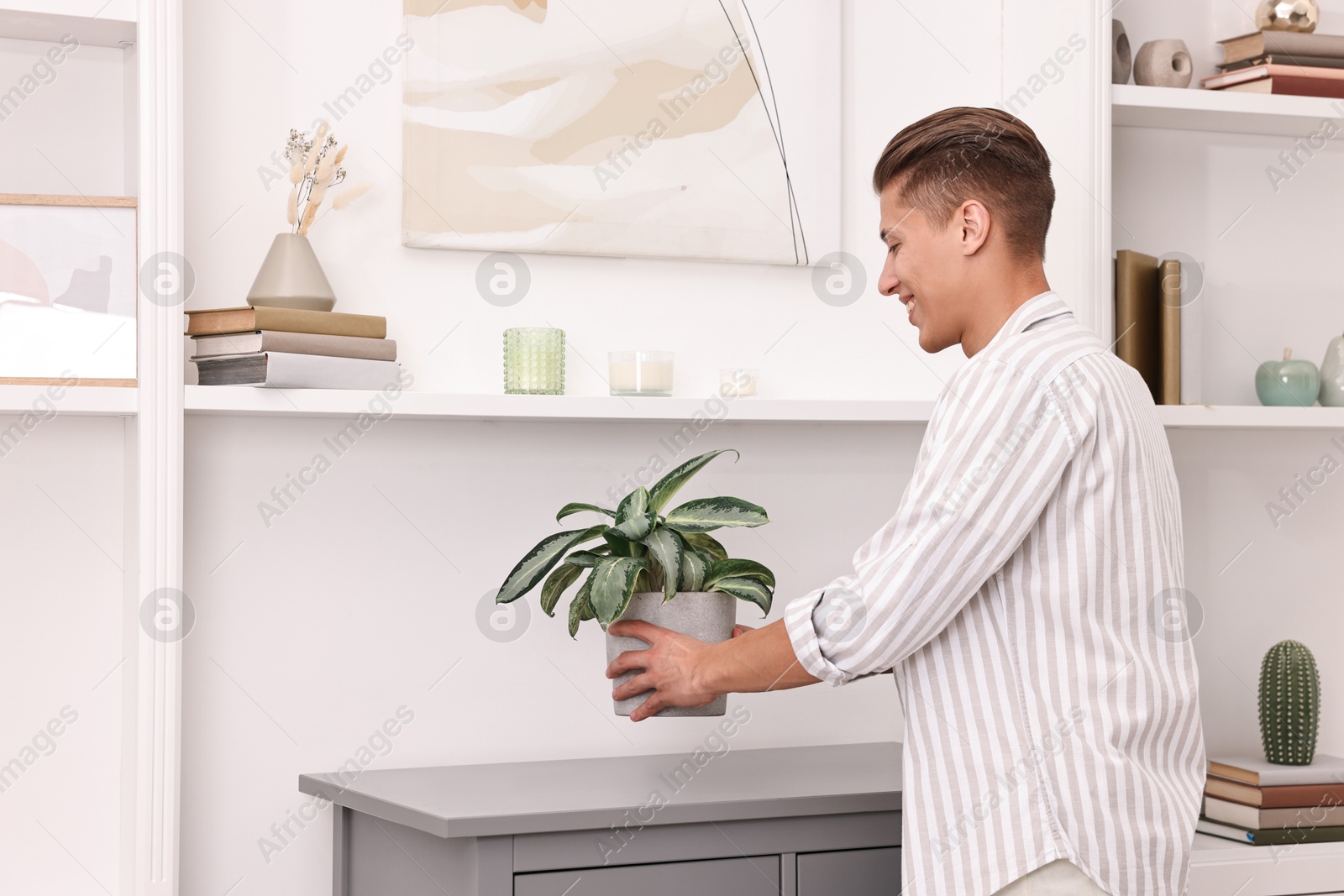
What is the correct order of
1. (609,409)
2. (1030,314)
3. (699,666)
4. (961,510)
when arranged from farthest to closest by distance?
(609,409) → (699,666) → (1030,314) → (961,510)

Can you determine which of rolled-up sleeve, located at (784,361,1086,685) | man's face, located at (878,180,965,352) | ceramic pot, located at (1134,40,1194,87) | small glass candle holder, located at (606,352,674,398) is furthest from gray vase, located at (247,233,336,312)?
ceramic pot, located at (1134,40,1194,87)

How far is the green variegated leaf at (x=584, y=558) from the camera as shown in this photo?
1652mm

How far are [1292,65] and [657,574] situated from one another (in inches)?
60.0

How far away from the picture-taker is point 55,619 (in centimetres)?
183

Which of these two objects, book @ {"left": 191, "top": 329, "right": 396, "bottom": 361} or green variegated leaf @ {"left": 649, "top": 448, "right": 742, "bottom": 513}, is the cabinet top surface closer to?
green variegated leaf @ {"left": 649, "top": 448, "right": 742, "bottom": 513}

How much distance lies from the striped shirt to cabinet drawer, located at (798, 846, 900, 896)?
315 mm

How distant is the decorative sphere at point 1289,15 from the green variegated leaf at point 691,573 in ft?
5.03

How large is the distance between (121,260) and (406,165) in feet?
1.64

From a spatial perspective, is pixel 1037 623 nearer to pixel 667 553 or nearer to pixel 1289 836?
pixel 667 553

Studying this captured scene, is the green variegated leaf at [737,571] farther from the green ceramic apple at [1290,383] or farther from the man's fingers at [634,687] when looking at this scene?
the green ceramic apple at [1290,383]

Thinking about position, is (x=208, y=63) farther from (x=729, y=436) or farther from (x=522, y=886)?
(x=522, y=886)

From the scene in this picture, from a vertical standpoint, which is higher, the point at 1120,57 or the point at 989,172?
the point at 1120,57

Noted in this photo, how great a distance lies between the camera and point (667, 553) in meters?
1.58

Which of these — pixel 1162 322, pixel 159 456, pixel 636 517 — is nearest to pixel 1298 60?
pixel 1162 322
